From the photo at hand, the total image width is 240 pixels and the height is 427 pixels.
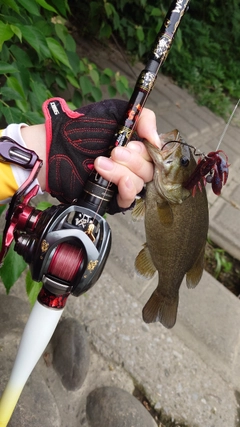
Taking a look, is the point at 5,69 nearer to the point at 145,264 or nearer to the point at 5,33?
the point at 5,33

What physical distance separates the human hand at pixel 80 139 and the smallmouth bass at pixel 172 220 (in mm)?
45

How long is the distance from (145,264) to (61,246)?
16.8 inches

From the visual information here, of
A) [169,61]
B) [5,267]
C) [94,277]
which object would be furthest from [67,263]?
[169,61]

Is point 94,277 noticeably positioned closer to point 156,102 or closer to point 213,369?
point 213,369

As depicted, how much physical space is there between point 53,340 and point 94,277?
99 centimetres

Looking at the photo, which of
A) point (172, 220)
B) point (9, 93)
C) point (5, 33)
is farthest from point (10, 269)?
point (5, 33)

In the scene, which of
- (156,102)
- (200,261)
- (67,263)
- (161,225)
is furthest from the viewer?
(156,102)

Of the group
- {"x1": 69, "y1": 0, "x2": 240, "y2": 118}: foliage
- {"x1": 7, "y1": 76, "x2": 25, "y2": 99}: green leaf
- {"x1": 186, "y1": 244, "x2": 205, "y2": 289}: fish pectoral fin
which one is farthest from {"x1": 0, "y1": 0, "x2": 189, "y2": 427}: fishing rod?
{"x1": 69, "y1": 0, "x2": 240, "y2": 118}: foliage

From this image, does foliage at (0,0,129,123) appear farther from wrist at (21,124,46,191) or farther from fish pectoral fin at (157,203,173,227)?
fish pectoral fin at (157,203,173,227)

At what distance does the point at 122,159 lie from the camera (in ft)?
2.98

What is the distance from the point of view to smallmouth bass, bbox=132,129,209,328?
1.02 meters

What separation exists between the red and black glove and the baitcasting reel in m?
0.25

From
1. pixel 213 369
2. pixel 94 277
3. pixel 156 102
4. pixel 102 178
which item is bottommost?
pixel 213 369

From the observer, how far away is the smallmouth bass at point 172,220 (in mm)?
1021
